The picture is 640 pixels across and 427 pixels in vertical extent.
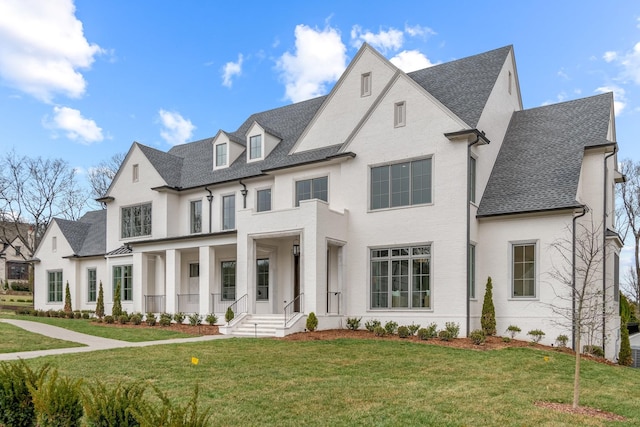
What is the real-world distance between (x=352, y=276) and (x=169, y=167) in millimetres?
12846

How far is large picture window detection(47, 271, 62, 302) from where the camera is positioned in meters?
30.7

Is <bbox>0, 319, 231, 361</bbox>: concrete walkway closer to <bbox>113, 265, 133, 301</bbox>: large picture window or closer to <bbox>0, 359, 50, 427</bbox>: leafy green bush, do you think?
→ <bbox>0, 359, 50, 427</bbox>: leafy green bush

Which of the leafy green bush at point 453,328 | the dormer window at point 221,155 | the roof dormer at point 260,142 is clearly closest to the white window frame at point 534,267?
the leafy green bush at point 453,328

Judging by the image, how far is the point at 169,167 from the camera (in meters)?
26.6

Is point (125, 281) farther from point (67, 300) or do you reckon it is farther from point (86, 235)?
point (86, 235)

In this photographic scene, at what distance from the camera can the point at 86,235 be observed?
104 feet

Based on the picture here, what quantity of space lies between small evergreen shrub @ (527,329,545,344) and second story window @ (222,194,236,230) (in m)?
13.3

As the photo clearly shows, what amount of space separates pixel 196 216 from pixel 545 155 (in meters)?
15.9

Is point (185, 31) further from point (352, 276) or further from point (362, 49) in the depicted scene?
point (352, 276)

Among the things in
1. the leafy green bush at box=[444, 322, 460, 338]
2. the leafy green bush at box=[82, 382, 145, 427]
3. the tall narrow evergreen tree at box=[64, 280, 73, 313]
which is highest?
the leafy green bush at box=[82, 382, 145, 427]

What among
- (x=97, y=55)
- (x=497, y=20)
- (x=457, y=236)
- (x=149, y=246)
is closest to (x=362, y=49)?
(x=497, y=20)

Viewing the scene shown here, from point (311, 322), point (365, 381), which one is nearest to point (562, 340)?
point (311, 322)

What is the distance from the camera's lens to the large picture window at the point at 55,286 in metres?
30.7

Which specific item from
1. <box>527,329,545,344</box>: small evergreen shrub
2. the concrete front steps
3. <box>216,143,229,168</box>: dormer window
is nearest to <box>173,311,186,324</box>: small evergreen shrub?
the concrete front steps
